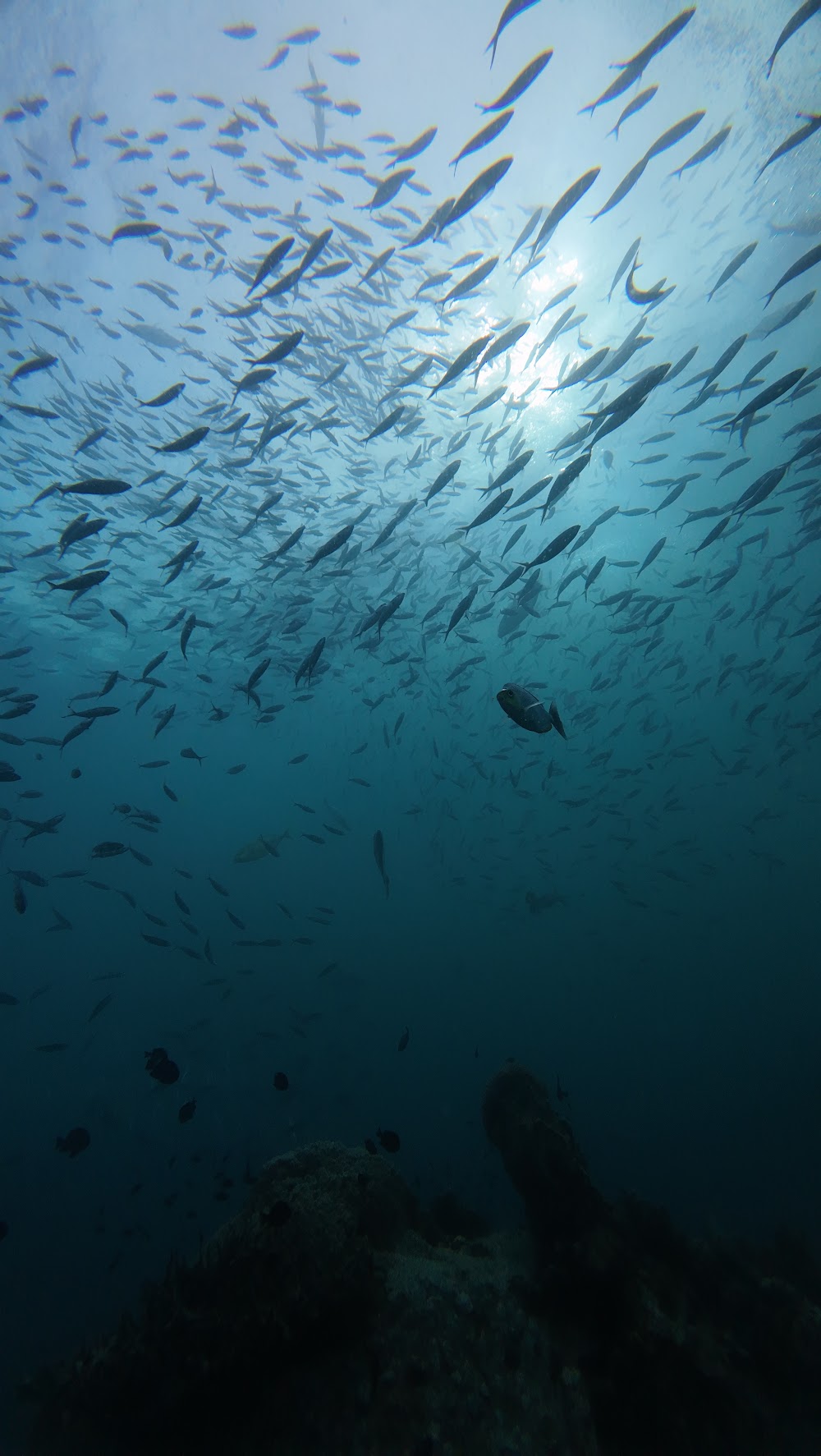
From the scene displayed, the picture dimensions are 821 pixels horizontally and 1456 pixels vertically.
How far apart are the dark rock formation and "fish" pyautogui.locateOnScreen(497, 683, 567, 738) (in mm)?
4875

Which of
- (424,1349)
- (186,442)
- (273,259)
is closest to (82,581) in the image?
(186,442)

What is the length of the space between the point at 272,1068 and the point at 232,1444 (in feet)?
50.8

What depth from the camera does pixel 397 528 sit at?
20.7 m

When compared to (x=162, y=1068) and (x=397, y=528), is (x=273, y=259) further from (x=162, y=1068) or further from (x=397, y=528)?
(x=397, y=528)

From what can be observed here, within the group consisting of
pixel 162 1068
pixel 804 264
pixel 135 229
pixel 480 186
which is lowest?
pixel 162 1068

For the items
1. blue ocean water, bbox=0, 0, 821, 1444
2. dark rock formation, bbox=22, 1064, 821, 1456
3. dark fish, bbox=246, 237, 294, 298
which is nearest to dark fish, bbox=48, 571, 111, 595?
blue ocean water, bbox=0, 0, 821, 1444

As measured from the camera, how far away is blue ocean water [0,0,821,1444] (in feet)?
30.6

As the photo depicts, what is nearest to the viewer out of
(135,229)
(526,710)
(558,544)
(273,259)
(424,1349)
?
(526,710)

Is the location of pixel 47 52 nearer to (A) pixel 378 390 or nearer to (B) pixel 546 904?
(A) pixel 378 390

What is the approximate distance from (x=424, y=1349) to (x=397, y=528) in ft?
69.0

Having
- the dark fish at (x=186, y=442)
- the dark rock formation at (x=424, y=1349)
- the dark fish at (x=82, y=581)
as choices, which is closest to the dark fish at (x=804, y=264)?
the dark fish at (x=186, y=442)

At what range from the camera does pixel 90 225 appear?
1087cm

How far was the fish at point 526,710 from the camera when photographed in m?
2.96

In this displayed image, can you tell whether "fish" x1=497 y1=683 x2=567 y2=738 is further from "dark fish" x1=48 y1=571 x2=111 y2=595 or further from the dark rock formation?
the dark rock formation
